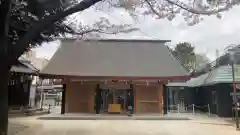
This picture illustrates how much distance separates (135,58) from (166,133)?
1140 centimetres

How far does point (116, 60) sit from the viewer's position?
69.9 ft

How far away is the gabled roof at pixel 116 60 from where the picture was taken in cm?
1956

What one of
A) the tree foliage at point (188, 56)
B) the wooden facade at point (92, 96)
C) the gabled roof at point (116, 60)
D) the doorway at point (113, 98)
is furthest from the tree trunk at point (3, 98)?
the tree foliage at point (188, 56)

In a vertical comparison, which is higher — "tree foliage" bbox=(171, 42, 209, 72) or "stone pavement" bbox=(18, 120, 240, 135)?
"tree foliage" bbox=(171, 42, 209, 72)

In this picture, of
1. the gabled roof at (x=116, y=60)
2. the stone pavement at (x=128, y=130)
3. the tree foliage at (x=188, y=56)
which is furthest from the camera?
the tree foliage at (x=188, y=56)

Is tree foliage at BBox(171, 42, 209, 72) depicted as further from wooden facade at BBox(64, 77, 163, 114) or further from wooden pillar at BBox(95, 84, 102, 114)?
wooden pillar at BBox(95, 84, 102, 114)

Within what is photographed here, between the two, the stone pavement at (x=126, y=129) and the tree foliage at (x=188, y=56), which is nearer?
the stone pavement at (x=126, y=129)

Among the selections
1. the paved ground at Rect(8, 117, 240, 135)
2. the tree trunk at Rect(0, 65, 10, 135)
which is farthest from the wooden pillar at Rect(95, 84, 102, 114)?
the tree trunk at Rect(0, 65, 10, 135)

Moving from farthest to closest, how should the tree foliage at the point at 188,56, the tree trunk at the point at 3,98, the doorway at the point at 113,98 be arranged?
the tree foliage at the point at 188,56, the doorway at the point at 113,98, the tree trunk at the point at 3,98

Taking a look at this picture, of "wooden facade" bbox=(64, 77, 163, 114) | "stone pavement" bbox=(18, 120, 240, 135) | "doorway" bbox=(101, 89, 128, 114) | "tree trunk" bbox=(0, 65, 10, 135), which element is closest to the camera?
"tree trunk" bbox=(0, 65, 10, 135)

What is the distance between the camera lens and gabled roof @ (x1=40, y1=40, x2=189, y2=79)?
19562mm

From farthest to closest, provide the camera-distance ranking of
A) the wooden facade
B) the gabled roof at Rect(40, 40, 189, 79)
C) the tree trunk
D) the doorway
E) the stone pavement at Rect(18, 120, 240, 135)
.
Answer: the doorway
the wooden facade
the gabled roof at Rect(40, 40, 189, 79)
the stone pavement at Rect(18, 120, 240, 135)
the tree trunk

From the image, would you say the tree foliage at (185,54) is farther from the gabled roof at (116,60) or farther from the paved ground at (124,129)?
the paved ground at (124,129)

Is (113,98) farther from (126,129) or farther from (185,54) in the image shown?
(185,54)
